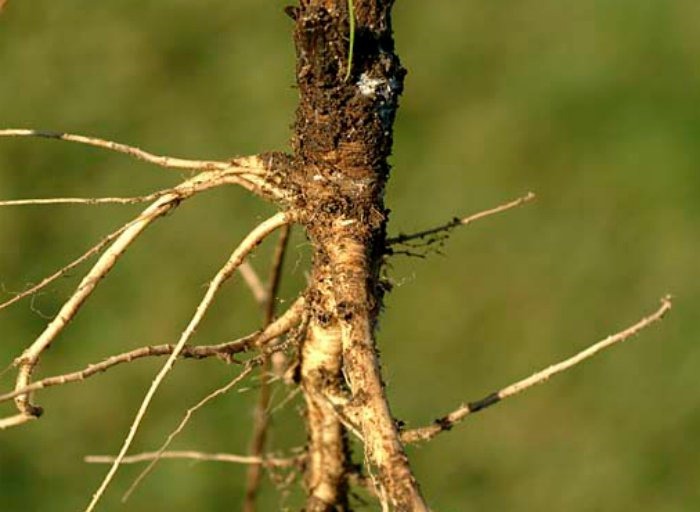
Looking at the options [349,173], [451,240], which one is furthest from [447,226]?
[451,240]

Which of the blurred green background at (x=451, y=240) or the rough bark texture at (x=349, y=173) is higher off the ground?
the blurred green background at (x=451, y=240)

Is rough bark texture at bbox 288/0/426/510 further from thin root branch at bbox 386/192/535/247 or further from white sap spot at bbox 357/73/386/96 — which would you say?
thin root branch at bbox 386/192/535/247

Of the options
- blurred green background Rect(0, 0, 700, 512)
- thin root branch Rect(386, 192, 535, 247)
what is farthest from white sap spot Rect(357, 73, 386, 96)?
blurred green background Rect(0, 0, 700, 512)

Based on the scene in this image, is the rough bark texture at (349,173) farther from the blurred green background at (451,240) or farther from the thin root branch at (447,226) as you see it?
the blurred green background at (451,240)

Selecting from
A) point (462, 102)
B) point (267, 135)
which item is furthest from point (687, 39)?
point (267, 135)

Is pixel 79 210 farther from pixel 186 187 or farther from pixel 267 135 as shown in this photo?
pixel 186 187

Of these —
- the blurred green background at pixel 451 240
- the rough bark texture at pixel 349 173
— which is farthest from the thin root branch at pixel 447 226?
the blurred green background at pixel 451 240
